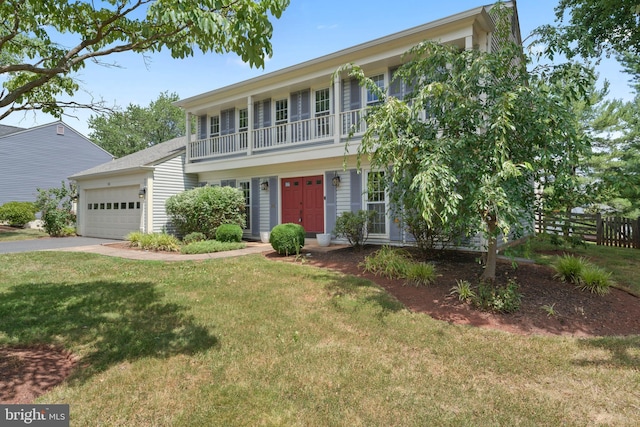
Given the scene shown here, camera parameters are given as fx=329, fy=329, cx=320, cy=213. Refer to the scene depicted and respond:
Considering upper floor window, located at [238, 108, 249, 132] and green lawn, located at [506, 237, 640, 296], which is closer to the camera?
green lawn, located at [506, 237, 640, 296]

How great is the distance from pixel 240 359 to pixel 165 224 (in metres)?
11.8

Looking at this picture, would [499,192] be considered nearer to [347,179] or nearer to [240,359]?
[240,359]

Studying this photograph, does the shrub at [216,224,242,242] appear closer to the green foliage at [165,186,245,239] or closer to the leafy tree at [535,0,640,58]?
the green foliage at [165,186,245,239]

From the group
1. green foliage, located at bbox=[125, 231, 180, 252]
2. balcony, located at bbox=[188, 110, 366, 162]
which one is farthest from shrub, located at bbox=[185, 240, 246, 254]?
balcony, located at bbox=[188, 110, 366, 162]

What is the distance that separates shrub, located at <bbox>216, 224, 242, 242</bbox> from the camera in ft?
37.1

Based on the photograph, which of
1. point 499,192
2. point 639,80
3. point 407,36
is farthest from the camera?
point 639,80

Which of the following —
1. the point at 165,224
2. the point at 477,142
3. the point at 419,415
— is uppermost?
the point at 477,142

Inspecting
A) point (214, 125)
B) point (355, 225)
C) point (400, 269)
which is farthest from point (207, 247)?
point (214, 125)

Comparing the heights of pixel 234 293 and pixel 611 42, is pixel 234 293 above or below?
below

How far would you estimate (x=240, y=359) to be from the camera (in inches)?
138

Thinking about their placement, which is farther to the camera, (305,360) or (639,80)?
(639,80)

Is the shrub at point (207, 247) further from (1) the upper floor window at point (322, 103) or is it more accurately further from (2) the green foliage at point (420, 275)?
(2) the green foliage at point (420, 275)

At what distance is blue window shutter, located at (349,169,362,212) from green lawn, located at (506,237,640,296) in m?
4.81

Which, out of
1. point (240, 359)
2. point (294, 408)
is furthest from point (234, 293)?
point (294, 408)
